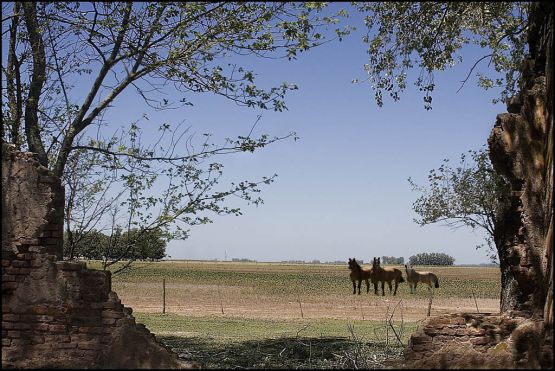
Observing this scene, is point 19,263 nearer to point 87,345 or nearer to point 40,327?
point 40,327

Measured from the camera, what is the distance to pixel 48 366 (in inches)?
359

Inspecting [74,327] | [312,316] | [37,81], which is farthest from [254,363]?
[312,316]

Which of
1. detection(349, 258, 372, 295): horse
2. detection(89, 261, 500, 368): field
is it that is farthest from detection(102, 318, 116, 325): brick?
detection(349, 258, 372, 295): horse

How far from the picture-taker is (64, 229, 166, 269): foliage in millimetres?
15187

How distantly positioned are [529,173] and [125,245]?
31.3ft

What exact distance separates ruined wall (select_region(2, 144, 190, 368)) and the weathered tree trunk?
5.30 m

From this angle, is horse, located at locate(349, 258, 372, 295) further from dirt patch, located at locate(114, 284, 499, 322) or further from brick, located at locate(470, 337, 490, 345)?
brick, located at locate(470, 337, 490, 345)

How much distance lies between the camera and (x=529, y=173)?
32.4 ft

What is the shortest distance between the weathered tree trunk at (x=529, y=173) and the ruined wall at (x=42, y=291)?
17.4ft

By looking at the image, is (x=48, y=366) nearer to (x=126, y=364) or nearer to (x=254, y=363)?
(x=126, y=364)

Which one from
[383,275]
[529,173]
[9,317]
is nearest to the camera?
[9,317]

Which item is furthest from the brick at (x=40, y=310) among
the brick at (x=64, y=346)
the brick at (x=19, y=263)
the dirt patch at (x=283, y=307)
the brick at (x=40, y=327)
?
the dirt patch at (x=283, y=307)

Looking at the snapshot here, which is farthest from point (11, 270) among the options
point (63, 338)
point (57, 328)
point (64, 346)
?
point (64, 346)

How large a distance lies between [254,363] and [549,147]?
20.4ft
